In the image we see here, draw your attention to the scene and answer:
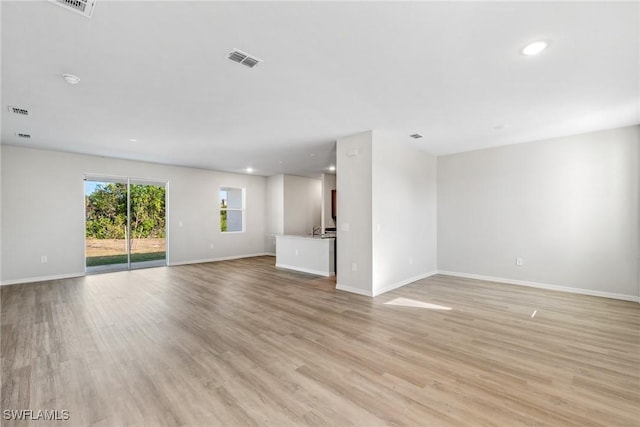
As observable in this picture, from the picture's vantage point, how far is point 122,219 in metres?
7.21

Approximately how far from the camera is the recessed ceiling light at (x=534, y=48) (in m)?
2.18

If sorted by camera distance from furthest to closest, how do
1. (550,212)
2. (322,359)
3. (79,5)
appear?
(550,212), (322,359), (79,5)

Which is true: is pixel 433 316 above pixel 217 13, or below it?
below

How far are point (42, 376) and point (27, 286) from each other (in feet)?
14.7

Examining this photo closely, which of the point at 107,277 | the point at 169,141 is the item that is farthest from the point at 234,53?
the point at 107,277

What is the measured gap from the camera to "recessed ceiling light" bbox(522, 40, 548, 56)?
2.18 metres

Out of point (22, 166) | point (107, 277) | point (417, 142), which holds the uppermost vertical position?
point (417, 142)

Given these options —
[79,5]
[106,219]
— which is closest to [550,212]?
[79,5]

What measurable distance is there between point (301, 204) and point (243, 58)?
24.1ft

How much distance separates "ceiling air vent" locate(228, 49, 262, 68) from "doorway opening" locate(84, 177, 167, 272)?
19.6 ft

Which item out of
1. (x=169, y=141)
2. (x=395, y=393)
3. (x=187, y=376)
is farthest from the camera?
(x=169, y=141)

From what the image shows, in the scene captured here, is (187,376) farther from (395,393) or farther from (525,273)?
(525,273)

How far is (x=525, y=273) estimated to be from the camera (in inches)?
204

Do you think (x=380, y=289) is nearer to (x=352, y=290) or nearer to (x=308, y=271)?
(x=352, y=290)
